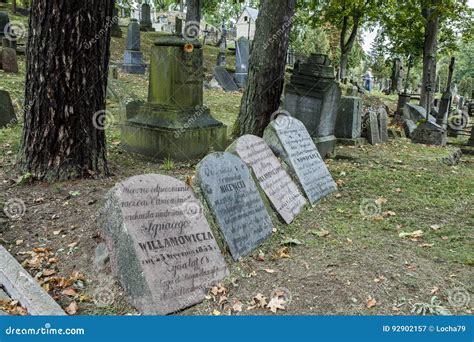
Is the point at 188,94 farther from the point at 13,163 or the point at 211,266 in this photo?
the point at 211,266

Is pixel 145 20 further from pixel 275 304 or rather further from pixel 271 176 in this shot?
pixel 275 304

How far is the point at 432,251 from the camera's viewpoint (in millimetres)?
4465

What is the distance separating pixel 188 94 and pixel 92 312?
4400 millimetres

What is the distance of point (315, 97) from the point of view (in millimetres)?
8297

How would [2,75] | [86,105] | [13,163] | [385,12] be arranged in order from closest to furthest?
[86,105] < [13,163] < [2,75] < [385,12]

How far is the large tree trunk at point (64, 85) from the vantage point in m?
4.95

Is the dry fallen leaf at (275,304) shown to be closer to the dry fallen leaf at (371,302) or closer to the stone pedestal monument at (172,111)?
the dry fallen leaf at (371,302)

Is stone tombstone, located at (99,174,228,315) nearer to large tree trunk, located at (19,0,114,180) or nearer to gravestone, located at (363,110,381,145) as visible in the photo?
large tree trunk, located at (19,0,114,180)

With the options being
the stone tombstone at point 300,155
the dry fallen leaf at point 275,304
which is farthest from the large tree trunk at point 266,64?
the dry fallen leaf at point 275,304

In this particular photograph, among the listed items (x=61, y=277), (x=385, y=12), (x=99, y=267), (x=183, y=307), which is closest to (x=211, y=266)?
(x=183, y=307)

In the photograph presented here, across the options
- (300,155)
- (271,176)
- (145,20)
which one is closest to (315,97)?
(300,155)

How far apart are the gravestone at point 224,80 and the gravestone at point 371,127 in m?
7.06

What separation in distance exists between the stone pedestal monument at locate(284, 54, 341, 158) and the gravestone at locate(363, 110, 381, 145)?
252cm

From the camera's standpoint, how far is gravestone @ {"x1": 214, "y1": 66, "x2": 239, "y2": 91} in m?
17.0
